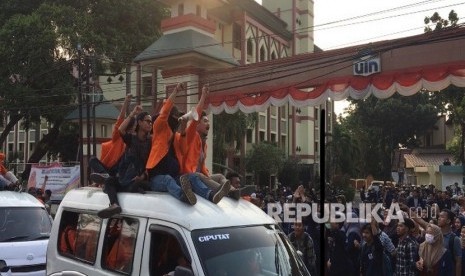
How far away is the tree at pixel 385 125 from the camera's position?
50.9 metres

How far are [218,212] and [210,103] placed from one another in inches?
434

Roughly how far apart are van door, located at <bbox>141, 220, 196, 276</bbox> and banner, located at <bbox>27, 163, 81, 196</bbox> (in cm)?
1397

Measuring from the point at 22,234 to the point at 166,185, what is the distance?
437cm

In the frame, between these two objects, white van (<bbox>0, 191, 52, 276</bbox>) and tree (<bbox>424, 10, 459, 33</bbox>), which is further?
tree (<bbox>424, 10, 459, 33</bbox>)

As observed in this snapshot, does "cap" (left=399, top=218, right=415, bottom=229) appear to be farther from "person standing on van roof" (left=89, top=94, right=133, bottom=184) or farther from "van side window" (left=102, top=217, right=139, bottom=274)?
"van side window" (left=102, top=217, right=139, bottom=274)

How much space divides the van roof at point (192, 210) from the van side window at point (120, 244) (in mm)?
126

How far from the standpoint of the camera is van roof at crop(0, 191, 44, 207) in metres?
8.45

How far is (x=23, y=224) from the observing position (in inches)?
328

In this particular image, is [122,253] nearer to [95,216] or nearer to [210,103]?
[95,216]

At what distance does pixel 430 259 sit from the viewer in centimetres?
690

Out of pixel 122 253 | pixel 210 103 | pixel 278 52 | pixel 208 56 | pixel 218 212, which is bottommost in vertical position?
pixel 122 253

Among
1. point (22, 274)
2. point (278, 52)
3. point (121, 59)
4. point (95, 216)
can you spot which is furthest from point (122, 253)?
point (278, 52)

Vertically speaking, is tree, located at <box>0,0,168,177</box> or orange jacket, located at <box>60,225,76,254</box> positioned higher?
tree, located at <box>0,0,168,177</box>

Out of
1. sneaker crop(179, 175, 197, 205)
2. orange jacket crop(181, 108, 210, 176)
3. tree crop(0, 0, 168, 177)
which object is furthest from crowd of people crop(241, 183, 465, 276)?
tree crop(0, 0, 168, 177)
